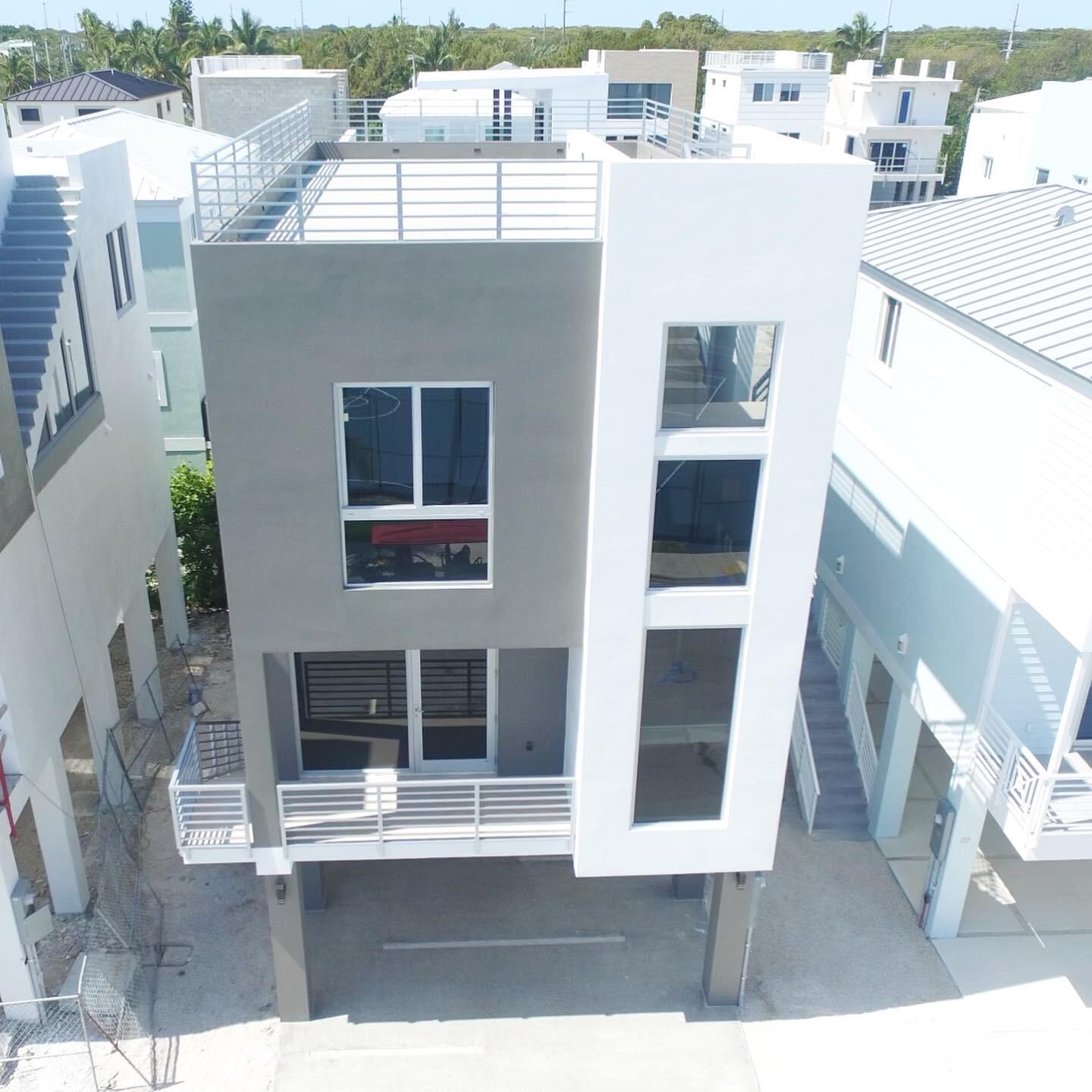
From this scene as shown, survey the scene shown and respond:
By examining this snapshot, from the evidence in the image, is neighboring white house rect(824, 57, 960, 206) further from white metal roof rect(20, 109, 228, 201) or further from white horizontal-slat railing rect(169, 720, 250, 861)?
white horizontal-slat railing rect(169, 720, 250, 861)

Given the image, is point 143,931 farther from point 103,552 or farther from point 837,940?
point 837,940

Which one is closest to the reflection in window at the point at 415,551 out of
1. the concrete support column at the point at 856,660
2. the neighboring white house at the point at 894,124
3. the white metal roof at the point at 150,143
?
the concrete support column at the point at 856,660

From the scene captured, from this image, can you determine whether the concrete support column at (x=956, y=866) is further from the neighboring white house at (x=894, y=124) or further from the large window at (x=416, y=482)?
the neighboring white house at (x=894, y=124)

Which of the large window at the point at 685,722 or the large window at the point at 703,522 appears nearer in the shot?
the large window at the point at 703,522

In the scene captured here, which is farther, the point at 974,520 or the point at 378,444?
the point at 974,520

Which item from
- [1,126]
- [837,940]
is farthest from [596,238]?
[837,940]

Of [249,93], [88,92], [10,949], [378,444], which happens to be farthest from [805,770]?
[88,92]

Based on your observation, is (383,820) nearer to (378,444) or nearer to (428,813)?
(428,813)
